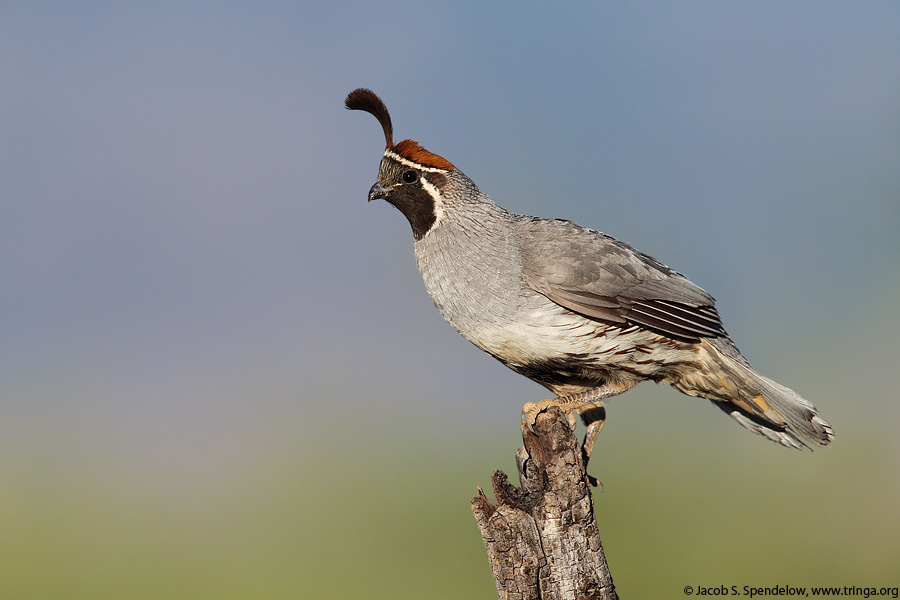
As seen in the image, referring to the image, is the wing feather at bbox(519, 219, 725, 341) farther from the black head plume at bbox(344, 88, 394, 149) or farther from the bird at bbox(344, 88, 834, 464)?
the black head plume at bbox(344, 88, 394, 149)

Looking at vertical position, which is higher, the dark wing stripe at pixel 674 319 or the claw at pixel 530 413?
the dark wing stripe at pixel 674 319

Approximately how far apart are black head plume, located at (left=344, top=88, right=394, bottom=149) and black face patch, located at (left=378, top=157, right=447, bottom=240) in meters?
0.23

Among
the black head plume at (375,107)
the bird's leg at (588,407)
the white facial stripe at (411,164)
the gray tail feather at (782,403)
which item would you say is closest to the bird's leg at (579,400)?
the bird's leg at (588,407)

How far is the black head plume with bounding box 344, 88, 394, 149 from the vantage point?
16.1 feet

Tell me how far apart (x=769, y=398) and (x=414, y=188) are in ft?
8.64

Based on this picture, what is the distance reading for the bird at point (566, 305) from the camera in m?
4.32

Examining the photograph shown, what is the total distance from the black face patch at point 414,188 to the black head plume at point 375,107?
23 cm

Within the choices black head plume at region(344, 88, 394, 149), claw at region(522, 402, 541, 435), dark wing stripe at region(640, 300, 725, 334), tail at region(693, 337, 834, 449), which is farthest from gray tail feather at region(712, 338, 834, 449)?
black head plume at region(344, 88, 394, 149)

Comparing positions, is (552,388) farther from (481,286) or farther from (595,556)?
(595,556)

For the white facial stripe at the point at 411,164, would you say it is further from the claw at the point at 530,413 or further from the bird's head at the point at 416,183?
the claw at the point at 530,413

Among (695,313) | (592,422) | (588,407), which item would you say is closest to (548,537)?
(588,407)

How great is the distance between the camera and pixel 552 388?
499 centimetres

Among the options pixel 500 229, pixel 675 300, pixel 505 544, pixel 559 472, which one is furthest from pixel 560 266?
pixel 505 544

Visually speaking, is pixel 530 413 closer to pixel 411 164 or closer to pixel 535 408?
pixel 535 408
